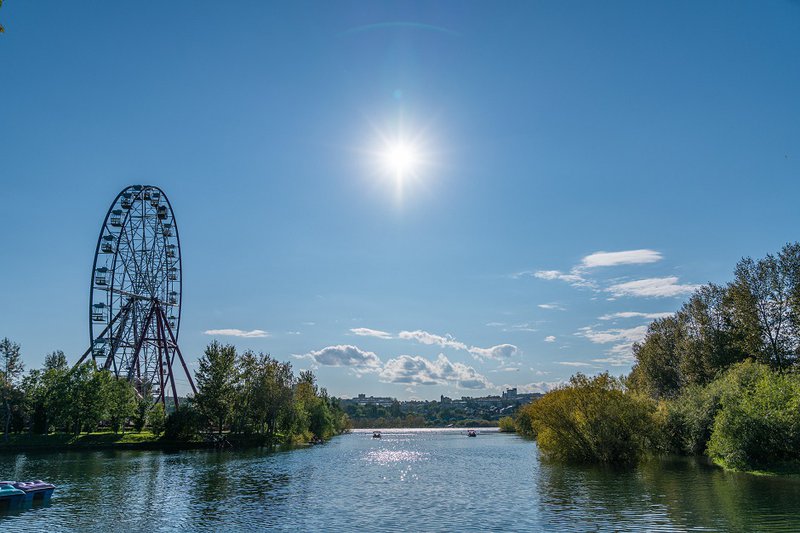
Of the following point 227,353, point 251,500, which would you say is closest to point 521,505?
point 251,500

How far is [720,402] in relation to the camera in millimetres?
48438

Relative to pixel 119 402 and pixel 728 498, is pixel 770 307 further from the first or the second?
pixel 119 402

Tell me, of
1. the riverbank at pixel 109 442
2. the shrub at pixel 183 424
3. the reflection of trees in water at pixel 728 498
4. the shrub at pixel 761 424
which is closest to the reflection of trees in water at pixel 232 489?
the riverbank at pixel 109 442

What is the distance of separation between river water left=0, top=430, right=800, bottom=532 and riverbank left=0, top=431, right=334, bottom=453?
63.1 ft

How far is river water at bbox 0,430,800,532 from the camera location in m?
26.8

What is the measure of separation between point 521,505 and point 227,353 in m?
63.3

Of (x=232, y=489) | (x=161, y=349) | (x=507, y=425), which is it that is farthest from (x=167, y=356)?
(x=507, y=425)

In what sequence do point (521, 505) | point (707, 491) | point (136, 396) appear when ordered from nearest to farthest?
1. point (521, 505)
2. point (707, 491)
3. point (136, 396)

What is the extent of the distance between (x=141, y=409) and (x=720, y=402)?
78.8 m

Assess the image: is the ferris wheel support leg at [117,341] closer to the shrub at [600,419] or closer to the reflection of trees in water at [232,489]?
the reflection of trees in water at [232,489]

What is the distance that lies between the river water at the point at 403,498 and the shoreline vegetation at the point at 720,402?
2.60m

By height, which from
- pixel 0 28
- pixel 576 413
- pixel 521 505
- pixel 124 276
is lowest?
pixel 521 505

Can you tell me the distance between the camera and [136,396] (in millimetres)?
91125

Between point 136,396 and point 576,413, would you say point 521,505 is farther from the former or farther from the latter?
point 136,396
